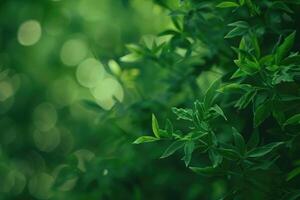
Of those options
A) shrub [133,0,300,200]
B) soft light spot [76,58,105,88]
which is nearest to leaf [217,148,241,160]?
shrub [133,0,300,200]

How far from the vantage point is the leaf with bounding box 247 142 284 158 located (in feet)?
4.42

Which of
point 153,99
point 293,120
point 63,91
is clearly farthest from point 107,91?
point 293,120

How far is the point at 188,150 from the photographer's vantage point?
4.44 feet

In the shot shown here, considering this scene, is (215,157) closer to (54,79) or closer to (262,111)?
(262,111)

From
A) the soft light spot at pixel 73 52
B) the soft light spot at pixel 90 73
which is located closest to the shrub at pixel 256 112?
the soft light spot at pixel 90 73

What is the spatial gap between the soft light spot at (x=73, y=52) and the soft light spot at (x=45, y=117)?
41cm

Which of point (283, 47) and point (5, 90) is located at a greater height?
point (283, 47)

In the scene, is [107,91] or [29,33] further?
[29,33]

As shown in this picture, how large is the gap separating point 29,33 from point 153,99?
230cm

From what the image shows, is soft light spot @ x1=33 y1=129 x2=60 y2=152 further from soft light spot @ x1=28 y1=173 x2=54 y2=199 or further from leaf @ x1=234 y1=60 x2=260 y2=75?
leaf @ x1=234 y1=60 x2=260 y2=75

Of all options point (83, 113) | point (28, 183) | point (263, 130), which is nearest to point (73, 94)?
point (83, 113)

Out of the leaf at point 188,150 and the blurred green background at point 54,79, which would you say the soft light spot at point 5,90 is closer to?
the blurred green background at point 54,79

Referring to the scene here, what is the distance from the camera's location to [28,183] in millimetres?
3930

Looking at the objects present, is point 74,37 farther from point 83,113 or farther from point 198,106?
point 198,106
